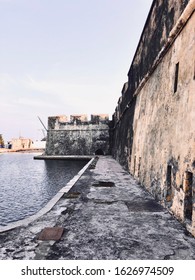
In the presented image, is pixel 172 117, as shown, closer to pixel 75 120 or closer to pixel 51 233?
pixel 51 233

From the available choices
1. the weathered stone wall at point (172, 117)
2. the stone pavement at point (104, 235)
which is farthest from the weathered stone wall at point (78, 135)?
the stone pavement at point (104, 235)

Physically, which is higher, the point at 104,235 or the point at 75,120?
the point at 75,120

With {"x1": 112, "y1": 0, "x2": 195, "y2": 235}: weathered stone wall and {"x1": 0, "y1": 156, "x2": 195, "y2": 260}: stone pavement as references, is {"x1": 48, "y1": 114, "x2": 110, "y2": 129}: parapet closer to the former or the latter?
{"x1": 112, "y1": 0, "x2": 195, "y2": 235}: weathered stone wall

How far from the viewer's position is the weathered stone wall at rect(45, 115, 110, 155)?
24828 millimetres

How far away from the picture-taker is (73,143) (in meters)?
25.2

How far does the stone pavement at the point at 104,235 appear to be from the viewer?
241cm

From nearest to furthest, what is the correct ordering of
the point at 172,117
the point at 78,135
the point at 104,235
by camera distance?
1. the point at 104,235
2. the point at 172,117
3. the point at 78,135

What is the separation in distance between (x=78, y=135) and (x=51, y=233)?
73.2ft

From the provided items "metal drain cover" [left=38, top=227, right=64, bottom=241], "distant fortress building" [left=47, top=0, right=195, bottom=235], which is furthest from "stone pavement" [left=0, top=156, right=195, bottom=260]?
"distant fortress building" [left=47, top=0, right=195, bottom=235]

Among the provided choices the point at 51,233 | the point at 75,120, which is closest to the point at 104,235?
the point at 51,233

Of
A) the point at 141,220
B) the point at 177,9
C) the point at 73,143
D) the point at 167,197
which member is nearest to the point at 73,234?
the point at 141,220

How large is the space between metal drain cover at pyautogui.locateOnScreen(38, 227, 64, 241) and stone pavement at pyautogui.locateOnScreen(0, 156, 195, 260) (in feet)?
0.14

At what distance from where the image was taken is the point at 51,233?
9.64 feet

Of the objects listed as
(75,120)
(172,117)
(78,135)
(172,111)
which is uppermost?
(75,120)
